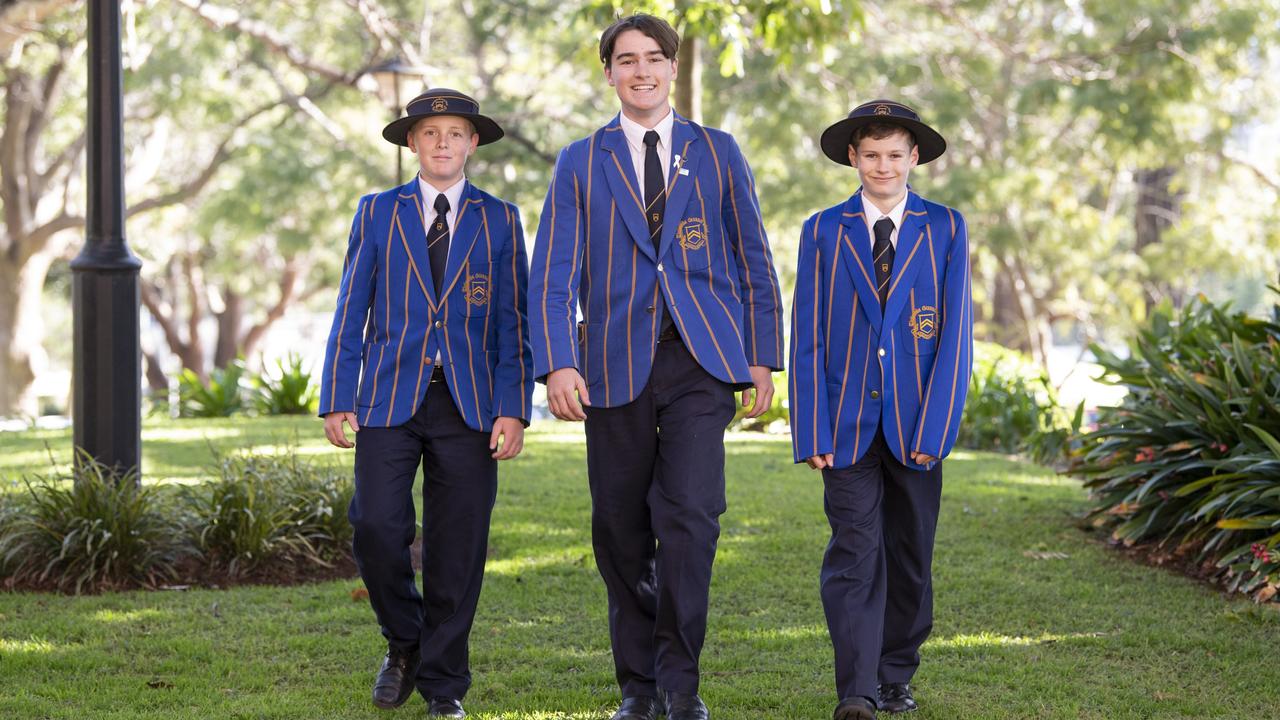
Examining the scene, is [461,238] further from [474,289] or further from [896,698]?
[896,698]

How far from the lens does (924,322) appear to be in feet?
13.7

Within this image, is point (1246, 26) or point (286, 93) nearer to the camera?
point (1246, 26)

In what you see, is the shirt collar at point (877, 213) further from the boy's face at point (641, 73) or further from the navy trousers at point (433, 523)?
the navy trousers at point (433, 523)

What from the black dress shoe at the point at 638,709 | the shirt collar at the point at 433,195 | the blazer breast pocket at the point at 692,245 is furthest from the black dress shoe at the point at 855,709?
the shirt collar at the point at 433,195

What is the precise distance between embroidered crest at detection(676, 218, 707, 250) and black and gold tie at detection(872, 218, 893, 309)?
0.54 m

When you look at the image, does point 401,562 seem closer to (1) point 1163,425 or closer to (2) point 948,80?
(1) point 1163,425

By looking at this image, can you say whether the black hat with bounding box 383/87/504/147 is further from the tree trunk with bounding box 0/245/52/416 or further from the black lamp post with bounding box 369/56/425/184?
the tree trunk with bounding box 0/245/52/416

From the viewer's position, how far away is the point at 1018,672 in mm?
4773

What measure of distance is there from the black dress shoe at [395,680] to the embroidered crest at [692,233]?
1.63m

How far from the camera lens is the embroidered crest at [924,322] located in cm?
416

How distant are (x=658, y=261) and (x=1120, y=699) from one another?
83.2 inches

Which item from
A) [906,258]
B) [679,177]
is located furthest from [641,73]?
[906,258]

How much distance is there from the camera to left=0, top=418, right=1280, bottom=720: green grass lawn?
4.44m

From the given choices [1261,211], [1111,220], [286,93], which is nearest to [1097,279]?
[1111,220]
